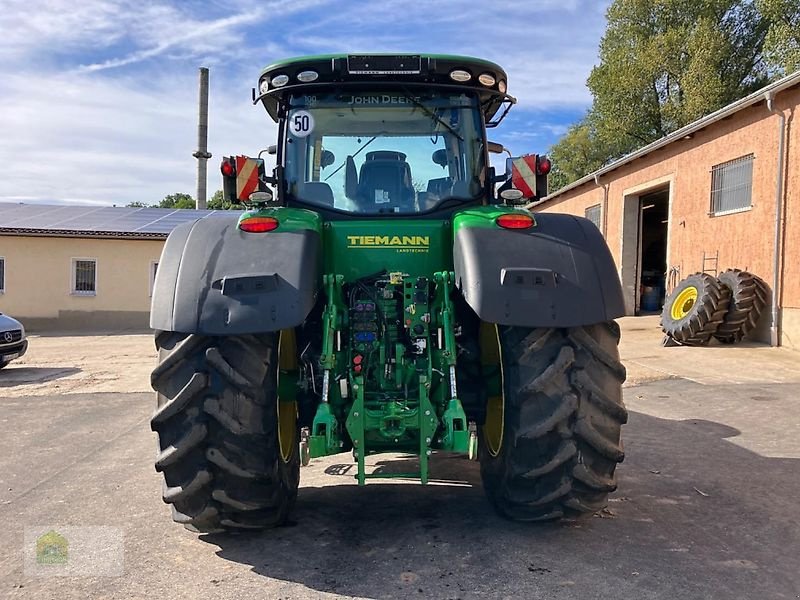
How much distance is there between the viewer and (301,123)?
14.4 feet

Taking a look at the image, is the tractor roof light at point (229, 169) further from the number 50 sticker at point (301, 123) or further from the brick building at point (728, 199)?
the brick building at point (728, 199)

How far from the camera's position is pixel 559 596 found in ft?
9.95

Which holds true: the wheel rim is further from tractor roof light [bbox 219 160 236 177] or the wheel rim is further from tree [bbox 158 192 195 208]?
tree [bbox 158 192 195 208]

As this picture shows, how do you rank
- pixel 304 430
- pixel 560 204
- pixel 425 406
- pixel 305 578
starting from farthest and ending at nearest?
pixel 560 204 → pixel 304 430 → pixel 425 406 → pixel 305 578

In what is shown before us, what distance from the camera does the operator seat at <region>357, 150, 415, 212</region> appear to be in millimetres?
4328

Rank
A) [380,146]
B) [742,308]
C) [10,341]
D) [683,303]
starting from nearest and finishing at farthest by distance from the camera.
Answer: [380,146] < [10,341] < [742,308] < [683,303]

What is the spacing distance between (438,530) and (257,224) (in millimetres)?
1959

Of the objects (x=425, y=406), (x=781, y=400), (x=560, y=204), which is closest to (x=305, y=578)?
(x=425, y=406)

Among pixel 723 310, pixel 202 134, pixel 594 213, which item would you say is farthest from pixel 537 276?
pixel 202 134

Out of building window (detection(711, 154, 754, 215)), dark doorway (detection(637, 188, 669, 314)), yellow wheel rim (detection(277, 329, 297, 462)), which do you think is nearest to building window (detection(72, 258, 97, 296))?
dark doorway (detection(637, 188, 669, 314))

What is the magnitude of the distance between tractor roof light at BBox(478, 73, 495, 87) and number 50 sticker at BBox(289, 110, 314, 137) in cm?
108

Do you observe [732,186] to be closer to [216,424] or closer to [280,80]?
[280,80]

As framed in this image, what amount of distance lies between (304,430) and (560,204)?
23.9 meters

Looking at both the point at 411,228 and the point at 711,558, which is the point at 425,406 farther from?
the point at 711,558
